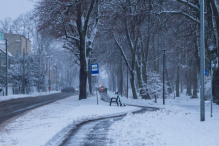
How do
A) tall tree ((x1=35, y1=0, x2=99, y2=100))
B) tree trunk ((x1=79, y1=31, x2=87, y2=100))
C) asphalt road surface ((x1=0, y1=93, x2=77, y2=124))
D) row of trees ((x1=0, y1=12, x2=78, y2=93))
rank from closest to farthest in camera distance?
asphalt road surface ((x1=0, y1=93, x2=77, y2=124)) < tall tree ((x1=35, y1=0, x2=99, y2=100)) < tree trunk ((x1=79, y1=31, x2=87, y2=100)) < row of trees ((x1=0, y1=12, x2=78, y2=93))

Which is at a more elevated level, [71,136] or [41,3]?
[41,3]

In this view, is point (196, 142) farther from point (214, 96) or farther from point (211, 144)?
point (214, 96)

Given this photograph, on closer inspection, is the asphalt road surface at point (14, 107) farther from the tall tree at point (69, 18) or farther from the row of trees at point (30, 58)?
the row of trees at point (30, 58)

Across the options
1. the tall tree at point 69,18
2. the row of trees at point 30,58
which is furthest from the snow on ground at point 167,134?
the row of trees at point 30,58

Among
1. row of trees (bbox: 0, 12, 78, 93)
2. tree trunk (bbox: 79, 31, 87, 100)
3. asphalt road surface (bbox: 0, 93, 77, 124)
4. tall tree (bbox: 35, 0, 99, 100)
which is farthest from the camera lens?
row of trees (bbox: 0, 12, 78, 93)

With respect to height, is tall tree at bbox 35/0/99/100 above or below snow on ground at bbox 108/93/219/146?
above

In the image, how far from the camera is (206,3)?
22438 millimetres

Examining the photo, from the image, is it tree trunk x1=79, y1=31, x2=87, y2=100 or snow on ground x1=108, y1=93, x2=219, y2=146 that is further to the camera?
tree trunk x1=79, y1=31, x2=87, y2=100

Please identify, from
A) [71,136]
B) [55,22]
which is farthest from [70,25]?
[71,136]

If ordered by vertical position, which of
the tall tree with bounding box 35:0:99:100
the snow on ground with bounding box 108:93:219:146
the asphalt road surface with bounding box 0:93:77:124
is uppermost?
the tall tree with bounding box 35:0:99:100

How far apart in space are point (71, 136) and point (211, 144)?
171 inches

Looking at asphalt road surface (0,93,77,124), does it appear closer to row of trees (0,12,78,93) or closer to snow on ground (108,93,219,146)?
snow on ground (108,93,219,146)

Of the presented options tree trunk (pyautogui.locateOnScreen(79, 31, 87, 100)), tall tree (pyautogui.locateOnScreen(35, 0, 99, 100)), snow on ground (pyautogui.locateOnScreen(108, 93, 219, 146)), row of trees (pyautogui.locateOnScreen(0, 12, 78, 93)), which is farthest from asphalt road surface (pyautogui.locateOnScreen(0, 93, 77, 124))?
row of trees (pyautogui.locateOnScreen(0, 12, 78, 93))

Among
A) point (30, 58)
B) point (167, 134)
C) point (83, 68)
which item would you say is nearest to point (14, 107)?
point (83, 68)
